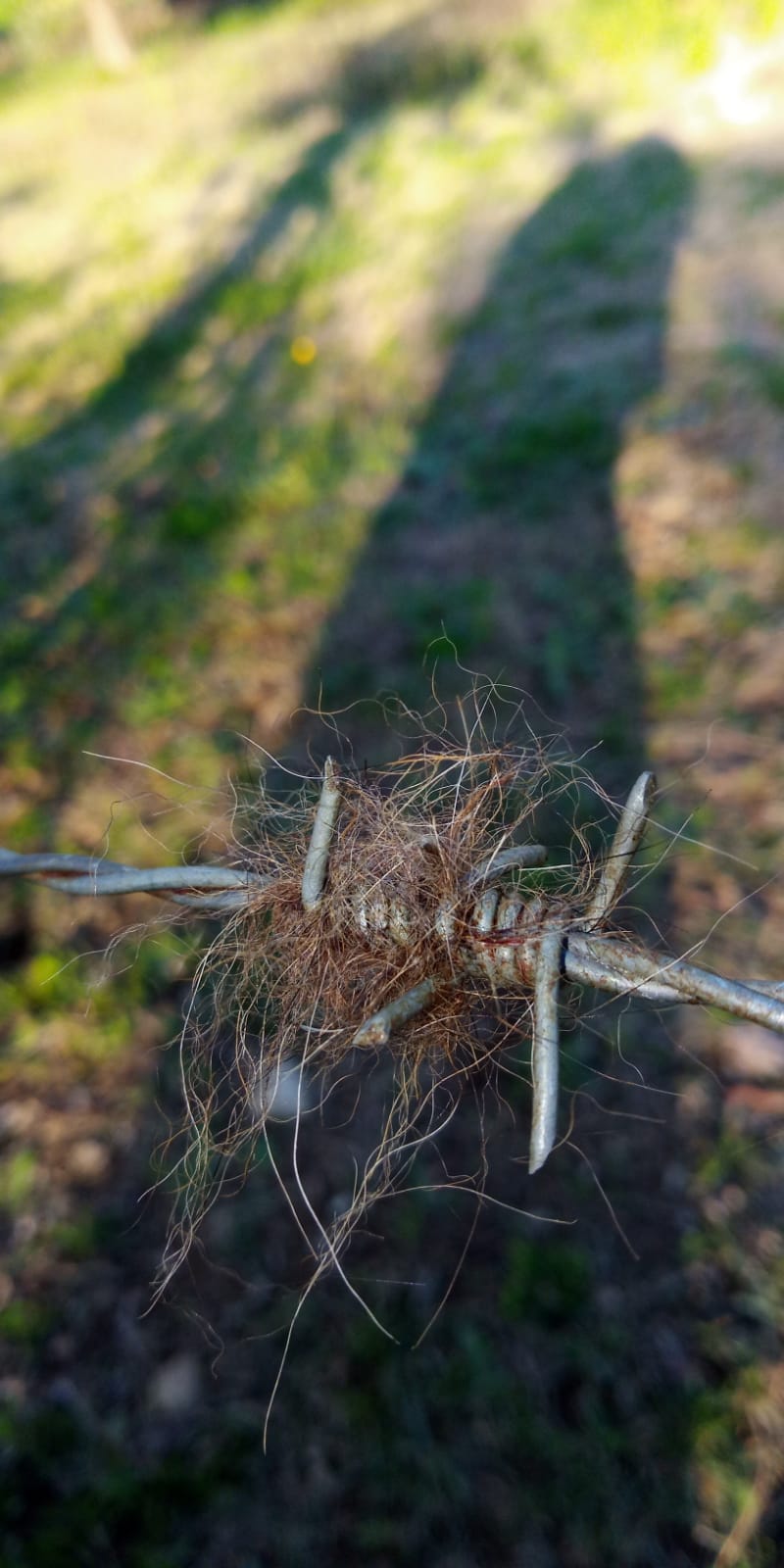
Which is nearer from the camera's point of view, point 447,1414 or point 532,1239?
point 447,1414

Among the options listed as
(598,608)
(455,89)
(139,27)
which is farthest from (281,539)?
(139,27)

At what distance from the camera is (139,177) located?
1023cm

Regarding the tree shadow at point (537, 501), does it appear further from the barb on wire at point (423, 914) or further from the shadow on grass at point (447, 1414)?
the barb on wire at point (423, 914)

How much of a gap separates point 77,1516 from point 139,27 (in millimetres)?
20849

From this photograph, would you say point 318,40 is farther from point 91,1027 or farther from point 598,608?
point 91,1027

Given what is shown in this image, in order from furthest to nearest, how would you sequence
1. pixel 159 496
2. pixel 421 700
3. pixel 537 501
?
1. pixel 159 496
2. pixel 537 501
3. pixel 421 700

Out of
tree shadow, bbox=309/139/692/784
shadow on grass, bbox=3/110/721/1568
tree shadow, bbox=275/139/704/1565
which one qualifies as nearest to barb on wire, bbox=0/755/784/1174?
tree shadow, bbox=275/139/704/1565

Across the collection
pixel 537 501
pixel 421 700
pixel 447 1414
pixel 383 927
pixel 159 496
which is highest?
pixel 383 927

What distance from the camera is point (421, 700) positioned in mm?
3639

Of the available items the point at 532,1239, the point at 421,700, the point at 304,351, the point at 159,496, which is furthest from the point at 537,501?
the point at 532,1239

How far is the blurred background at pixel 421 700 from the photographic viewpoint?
202 centimetres

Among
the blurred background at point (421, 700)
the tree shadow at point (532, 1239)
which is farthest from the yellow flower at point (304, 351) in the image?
the tree shadow at point (532, 1239)

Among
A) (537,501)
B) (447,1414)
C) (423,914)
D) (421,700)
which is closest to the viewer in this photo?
(423,914)

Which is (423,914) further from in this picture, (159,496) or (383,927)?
(159,496)
